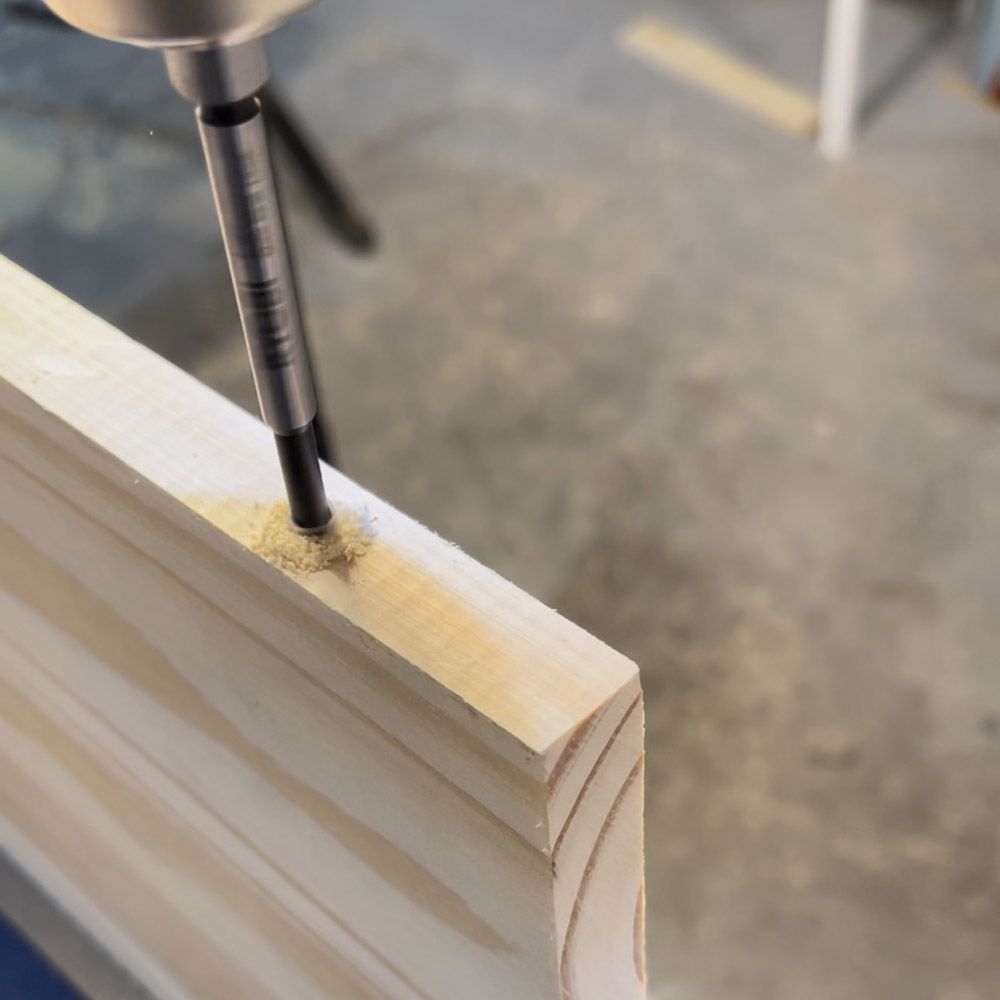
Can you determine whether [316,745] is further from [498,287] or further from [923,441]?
[498,287]

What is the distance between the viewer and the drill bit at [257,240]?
27 cm

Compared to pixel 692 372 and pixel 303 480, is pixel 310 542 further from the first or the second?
pixel 692 372

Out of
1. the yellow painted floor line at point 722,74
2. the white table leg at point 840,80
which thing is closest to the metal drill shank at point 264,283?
the white table leg at point 840,80

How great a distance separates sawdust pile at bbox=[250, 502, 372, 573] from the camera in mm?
348

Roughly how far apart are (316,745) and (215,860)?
0.65 feet

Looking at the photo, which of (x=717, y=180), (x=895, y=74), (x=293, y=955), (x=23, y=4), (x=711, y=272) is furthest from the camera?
(x=895, y=74)

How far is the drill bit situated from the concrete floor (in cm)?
64

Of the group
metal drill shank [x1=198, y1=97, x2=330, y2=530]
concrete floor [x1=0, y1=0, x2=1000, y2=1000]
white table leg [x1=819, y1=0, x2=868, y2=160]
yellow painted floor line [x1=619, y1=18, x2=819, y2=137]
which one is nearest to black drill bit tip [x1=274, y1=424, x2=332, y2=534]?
metal drill shank [x1=198, y1=97, x2=330, y2=530]

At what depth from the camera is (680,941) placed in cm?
109

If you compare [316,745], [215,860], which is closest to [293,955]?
[215,860]

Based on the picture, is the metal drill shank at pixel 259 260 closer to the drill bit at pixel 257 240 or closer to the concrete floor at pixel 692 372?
the drill bit at pixel 257 240

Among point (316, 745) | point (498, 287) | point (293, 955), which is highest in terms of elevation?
point (316, 745)

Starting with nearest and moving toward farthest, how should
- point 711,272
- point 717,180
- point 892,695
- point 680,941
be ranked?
point 680,941
point 892,695
point 711,272
point 717,180

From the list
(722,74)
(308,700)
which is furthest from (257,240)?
(722,74)
